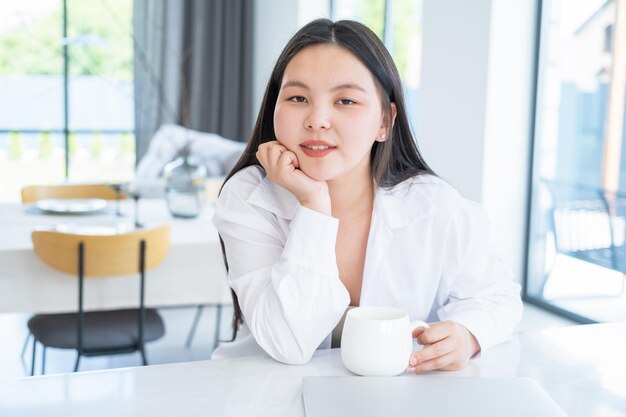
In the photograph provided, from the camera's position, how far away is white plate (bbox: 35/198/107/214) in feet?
9.82

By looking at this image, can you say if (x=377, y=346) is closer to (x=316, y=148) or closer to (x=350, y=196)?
(x=316, y=148)

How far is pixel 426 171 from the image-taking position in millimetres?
1549

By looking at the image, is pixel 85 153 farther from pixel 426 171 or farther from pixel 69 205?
pixel 426 171

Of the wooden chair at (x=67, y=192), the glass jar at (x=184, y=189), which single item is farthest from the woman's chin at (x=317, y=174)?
the wooden chair at (x=67, y=192)

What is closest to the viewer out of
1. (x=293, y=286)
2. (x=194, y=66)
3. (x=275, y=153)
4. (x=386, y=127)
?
(x=293, y=286)

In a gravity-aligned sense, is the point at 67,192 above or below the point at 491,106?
below

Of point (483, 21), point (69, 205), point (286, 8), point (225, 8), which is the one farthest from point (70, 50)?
point (483, 21)

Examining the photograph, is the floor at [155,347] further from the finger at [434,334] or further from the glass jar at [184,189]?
the finger at [434,334]

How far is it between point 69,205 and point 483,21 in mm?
1870

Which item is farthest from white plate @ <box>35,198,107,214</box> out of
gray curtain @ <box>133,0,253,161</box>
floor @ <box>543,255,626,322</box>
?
gray curtain @ <box>133,0,253,161</box>

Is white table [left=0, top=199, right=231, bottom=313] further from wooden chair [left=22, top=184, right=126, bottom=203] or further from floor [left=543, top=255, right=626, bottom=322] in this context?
floor [left=543, top=255, right=626, bottom=322]

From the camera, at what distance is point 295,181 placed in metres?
1.33

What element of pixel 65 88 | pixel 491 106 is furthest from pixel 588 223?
pixel 65 88

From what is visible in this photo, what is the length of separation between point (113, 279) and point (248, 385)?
1.59 m
